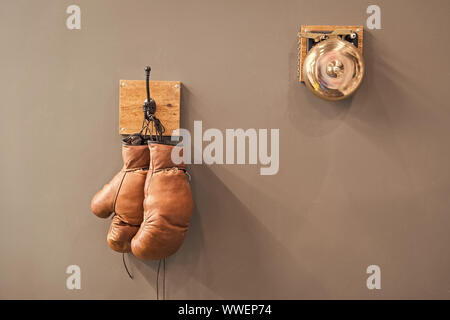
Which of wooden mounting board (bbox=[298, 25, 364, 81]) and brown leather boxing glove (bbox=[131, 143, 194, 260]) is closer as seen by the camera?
brown leather boxing glove (bbox=[131, 143, 194, 260])

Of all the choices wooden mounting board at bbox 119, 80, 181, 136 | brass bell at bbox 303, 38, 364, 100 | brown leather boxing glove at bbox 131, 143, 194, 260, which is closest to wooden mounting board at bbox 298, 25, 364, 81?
brass bell at bbox 303, 38, 364, 100

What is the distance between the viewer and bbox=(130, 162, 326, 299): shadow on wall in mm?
998

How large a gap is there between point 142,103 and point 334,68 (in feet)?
2.14

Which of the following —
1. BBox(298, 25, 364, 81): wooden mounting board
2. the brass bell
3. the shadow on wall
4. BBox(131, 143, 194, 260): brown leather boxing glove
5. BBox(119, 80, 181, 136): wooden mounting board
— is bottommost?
the shadow on wall

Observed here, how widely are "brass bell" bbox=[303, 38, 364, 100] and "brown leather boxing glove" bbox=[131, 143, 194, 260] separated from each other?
526 mm

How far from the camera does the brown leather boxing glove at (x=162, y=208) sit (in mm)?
→ 829

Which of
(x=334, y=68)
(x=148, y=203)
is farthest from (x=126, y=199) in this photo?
(x=334, y=68)

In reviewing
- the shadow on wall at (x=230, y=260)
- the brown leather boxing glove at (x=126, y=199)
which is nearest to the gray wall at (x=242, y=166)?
the shadow on wall at (x=230, y=260)

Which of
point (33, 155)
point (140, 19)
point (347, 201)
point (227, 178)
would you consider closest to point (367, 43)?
point (347, 201)

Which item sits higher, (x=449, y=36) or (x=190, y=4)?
(x=190, y=4)

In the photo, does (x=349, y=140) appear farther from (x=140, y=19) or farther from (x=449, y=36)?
(x=140, y=19)

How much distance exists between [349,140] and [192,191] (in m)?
0.59

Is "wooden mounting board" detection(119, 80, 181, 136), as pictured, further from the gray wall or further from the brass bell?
the brass bell
